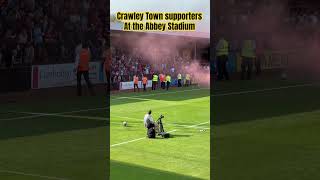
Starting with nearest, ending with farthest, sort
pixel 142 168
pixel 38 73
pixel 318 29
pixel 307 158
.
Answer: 1. pixel 142 168
2. pixel 307 158
3. pixel 38 73
4. pixel 318 29

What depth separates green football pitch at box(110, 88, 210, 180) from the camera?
387 inches

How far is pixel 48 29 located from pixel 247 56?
30.2 ft

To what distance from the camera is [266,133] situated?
44.0 feet

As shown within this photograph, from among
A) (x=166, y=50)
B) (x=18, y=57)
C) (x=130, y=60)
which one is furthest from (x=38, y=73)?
(x=166, y=50)

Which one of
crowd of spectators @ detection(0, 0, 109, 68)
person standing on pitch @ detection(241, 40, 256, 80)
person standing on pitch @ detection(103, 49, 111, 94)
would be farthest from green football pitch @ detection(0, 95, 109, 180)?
person standing on pitch @ detection(241, 40, 256, 80)

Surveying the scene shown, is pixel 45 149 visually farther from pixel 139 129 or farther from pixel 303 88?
pixel 303 88

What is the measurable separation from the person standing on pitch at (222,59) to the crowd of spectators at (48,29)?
5.20m

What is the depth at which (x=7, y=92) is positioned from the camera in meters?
21.2

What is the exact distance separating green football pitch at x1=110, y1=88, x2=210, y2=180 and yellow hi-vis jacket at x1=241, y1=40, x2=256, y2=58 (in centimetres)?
822

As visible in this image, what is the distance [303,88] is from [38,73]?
10391mm

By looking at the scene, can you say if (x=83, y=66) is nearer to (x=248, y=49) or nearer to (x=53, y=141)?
(x=248, y=49)

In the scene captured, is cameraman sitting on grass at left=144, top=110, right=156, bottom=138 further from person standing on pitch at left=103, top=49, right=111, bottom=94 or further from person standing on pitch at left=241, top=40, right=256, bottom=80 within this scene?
person standing on pitch at left=241, top=40, right=256, bottom=80

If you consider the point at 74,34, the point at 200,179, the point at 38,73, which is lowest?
the point at 200,179

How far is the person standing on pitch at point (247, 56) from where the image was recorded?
1045 inches
